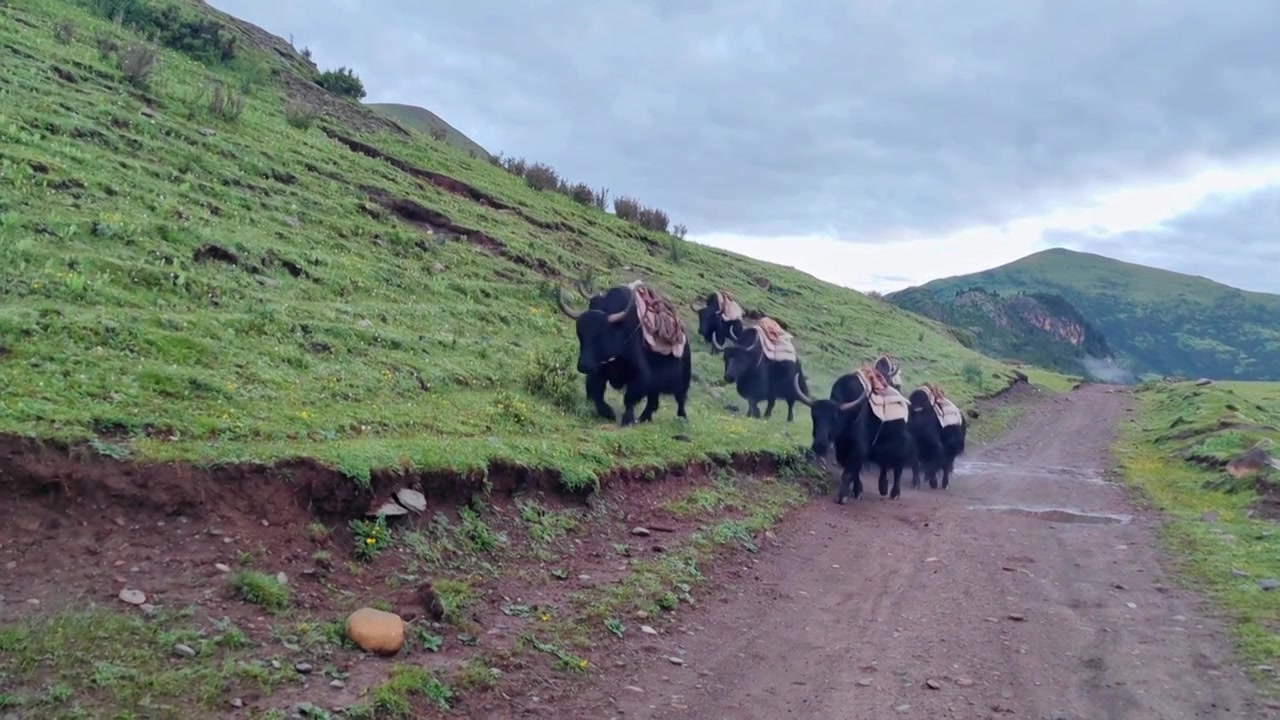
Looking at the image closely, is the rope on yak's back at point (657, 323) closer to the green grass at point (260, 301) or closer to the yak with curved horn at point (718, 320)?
the green grass at point (260, 301)

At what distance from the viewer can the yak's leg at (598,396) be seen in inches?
527

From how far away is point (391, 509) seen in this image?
757cm

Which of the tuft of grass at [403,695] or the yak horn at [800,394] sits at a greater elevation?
the yak horn at [800,394]

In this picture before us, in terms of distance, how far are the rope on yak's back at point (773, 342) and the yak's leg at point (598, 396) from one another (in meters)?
5.73

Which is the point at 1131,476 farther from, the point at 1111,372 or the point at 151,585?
the point at 1111,372

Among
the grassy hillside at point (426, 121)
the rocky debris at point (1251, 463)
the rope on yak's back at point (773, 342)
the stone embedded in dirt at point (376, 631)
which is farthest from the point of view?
the grassy hillside at point (426, 121)

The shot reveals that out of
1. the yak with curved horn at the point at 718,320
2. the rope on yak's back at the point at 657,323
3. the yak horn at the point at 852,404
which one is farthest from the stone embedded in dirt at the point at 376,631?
the yak with curved horn at the point at 718,320

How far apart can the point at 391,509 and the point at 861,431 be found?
8.37 metres

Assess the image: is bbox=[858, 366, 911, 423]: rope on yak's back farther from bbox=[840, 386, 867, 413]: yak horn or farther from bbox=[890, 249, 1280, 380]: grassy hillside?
bbox=[890, 249, 1280, 380]: grassy hillside

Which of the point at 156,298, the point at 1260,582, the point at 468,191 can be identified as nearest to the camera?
the point at 1260,582

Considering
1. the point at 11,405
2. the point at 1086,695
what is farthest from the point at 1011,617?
the point at 11,405

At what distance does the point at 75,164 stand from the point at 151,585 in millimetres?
10330

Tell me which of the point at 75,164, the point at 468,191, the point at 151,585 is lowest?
the point at 151,585

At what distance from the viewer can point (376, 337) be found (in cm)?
1267
